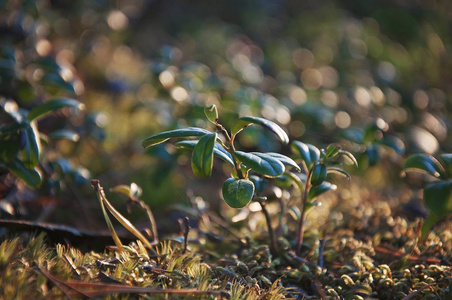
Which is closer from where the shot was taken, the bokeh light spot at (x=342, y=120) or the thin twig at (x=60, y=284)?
the thin twig at (x=60, y=284)

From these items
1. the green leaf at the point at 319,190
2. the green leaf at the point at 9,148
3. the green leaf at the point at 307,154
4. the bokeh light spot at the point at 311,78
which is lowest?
the bokeh light spot at the point at 311,78

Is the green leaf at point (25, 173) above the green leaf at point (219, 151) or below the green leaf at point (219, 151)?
below

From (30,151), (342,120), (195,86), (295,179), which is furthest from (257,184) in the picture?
(342,120)

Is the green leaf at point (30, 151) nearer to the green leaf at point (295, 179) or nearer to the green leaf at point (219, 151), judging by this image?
the green leaf at point (219, 151)

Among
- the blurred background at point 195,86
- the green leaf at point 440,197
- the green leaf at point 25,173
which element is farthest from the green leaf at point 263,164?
the green leaf at point 25,173

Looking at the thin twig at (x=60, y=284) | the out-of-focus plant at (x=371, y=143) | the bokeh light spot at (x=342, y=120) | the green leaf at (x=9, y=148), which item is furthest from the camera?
the bokeh light spot at (x=342, y=120)

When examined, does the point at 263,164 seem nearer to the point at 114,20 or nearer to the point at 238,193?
the point at 238,193

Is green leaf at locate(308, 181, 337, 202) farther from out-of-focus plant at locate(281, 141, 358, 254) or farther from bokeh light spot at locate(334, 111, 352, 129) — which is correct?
bokeh light spot at locate(334, 111, 352, 129)
